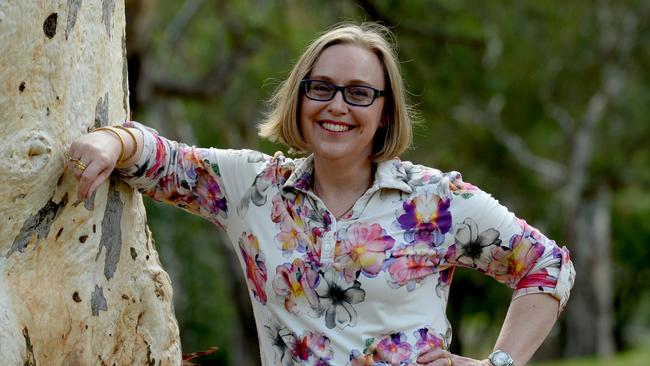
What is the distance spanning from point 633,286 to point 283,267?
79.4ft

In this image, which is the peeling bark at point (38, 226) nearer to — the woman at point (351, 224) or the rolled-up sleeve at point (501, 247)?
the woman at point (351, 224)

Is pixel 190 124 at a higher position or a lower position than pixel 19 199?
lower

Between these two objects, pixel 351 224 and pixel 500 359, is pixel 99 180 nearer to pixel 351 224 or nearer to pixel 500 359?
pixel 351 224

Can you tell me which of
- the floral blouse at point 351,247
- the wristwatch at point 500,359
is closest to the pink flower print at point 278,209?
the floral blouse at point 351,247

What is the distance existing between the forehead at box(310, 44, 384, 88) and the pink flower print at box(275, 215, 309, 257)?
372 mm

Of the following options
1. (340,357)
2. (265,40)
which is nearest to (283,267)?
(340,357)

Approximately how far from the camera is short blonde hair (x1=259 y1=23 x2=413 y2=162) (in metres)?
2.96

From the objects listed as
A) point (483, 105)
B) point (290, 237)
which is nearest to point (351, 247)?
point (290, 237)

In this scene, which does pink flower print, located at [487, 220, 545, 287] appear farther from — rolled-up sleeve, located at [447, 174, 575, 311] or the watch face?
the watch face

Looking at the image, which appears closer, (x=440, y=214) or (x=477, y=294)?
(x=440, y=214)

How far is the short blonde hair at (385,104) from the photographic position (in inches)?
117

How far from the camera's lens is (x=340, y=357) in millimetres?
2842

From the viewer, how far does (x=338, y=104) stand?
9.52 feet

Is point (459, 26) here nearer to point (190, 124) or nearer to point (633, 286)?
point (190, 124)
